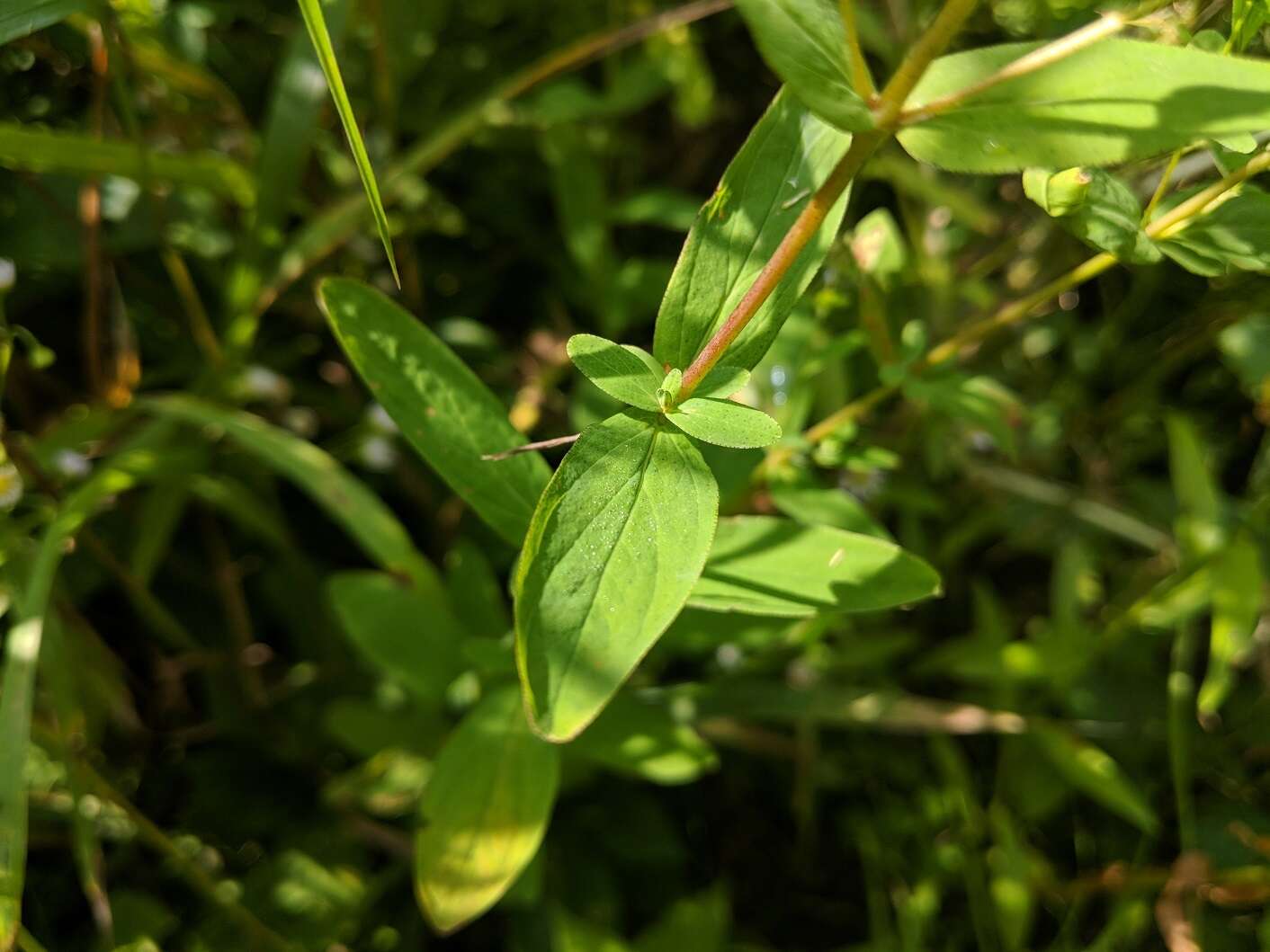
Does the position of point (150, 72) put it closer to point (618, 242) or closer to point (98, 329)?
point (98, 329)

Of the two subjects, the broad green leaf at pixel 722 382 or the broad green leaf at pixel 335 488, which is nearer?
the broad green leaf at pixel 722 382

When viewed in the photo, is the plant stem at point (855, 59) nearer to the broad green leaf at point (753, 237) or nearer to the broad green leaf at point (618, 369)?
the broad green leaf at point (753, 237)

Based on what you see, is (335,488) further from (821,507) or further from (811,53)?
(811,53)

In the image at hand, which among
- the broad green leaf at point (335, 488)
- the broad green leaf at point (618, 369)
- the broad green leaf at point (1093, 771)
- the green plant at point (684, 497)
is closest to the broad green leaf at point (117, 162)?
the green plant at point (684, 497)

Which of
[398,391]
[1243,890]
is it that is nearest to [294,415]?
[398,391]

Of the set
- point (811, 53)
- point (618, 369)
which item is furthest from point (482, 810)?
point (811, 53)
